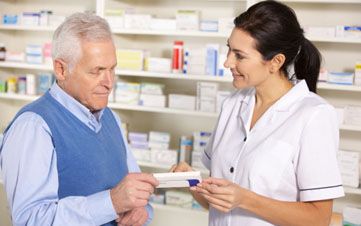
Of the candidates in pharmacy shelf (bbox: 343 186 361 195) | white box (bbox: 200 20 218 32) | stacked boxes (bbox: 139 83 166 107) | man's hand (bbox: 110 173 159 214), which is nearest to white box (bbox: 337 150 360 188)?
pharmacy shelf (bbox: 343 186 361 195)

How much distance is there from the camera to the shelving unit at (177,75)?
299 cm

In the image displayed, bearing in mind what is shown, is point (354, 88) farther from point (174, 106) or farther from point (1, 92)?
point (1, 92)

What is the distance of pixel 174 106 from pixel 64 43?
1.91 m

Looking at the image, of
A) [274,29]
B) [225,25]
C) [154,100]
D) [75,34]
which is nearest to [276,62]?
[274,29]

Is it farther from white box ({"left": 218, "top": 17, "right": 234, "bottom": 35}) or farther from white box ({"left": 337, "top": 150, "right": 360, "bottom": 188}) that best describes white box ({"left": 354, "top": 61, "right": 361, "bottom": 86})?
white box ({"left": 218, "top": 17, "right": 234, "bottom": 35})

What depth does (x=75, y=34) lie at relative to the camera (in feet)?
4.10

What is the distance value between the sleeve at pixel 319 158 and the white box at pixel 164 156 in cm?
180

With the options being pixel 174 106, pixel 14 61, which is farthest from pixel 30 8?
pixel 174 106

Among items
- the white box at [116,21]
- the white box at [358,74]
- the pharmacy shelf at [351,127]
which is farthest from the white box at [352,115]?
the white box at [116,21]

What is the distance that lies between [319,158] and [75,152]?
72 cm

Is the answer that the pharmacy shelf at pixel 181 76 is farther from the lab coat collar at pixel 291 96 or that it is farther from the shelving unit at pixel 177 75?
the lab coat collar at pixel 291 96

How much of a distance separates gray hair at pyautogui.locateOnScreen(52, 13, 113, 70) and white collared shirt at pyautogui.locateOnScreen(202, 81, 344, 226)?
0.60m

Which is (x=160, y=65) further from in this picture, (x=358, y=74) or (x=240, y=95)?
(x=240, y=95)

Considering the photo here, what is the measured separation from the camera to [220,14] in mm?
3270
